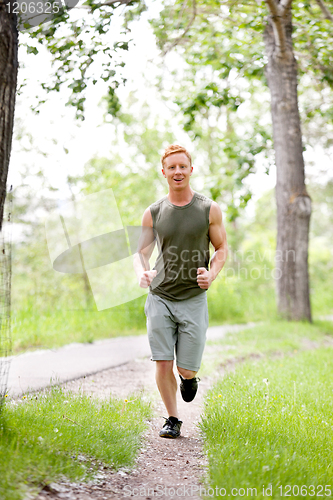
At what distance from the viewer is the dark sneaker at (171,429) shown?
12.6 ft

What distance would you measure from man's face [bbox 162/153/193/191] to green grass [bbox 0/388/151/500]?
1844mm

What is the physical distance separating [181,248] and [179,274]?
21 cm

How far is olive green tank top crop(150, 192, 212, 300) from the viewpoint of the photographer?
151 inches

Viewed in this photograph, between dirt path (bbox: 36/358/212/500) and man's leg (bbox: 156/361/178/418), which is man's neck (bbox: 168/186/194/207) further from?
dirt path (bbox: 36/358/212/500)

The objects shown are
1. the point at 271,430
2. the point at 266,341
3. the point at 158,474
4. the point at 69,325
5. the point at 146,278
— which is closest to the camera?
the point at 158,474

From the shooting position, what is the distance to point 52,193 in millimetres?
15125

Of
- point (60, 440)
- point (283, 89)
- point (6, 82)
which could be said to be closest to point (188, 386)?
point (60, 440)

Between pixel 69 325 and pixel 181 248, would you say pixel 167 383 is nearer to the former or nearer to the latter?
pixel 181 248

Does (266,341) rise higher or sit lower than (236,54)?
lower

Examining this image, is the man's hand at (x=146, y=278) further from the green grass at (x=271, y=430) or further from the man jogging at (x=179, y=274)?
the green grass at (x=271, y=430)

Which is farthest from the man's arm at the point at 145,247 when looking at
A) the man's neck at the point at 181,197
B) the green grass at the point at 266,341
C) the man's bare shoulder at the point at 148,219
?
the green grass at the point at 266,341

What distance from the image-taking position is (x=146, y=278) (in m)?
3.67

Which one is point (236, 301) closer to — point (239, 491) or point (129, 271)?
point (129, 271)

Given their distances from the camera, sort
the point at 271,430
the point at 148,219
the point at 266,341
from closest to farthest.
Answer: the point at 271,430, the point at 148,219, the point at 266,341
